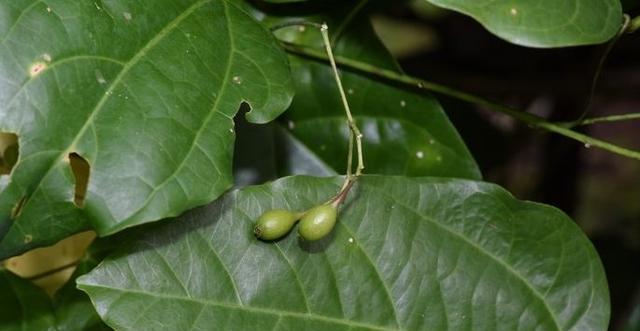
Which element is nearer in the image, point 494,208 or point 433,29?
point 494,208

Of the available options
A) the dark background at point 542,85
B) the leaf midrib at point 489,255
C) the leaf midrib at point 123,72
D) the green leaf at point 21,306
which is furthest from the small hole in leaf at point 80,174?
the dark background at point 542,85

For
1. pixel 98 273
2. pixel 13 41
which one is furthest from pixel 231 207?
pixel 13 41

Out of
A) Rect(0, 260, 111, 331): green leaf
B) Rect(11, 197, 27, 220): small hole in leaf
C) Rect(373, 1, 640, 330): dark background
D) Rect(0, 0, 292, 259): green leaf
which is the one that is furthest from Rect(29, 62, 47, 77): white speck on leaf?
Rect(373, 1, 640, 330): dark background

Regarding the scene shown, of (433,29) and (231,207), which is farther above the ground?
(231,207)

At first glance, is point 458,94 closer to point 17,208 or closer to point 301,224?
point 301,224

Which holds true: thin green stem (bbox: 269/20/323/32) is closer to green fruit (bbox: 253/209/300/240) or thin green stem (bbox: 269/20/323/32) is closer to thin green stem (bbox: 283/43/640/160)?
thin green stem (bbox: 283/43/640/160)

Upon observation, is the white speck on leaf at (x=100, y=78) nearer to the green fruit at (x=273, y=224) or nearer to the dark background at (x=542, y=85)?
the green fruit at (x=273, y=224)

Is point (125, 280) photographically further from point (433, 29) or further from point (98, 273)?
point (433, 29)

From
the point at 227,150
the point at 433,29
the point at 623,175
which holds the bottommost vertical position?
the point at 623,175
